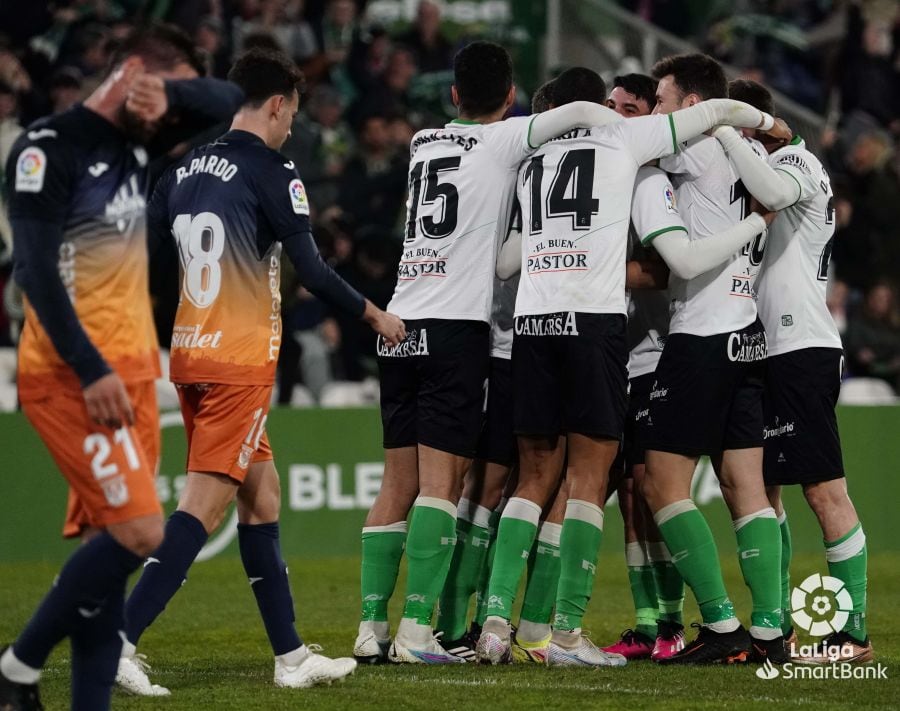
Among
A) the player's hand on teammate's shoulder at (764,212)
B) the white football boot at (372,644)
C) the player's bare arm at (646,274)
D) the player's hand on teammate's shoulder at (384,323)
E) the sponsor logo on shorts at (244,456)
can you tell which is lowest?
the white football boot at (372,644)

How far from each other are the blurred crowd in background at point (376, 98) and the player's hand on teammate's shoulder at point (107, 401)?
22.0 feet

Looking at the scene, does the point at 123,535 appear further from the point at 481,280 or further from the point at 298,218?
the point at 481,280

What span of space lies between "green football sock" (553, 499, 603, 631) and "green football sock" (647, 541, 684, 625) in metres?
0.62

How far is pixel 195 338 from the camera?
5.28 meters

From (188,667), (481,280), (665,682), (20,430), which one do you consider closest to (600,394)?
(481,280)

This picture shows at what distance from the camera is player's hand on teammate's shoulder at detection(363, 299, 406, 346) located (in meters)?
5.36

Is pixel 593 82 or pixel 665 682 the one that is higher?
pixel 593 82

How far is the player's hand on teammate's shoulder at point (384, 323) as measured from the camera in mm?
5359

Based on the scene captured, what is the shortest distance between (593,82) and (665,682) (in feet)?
8.53

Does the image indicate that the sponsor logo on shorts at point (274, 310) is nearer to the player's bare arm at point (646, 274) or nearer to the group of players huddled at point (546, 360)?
the group of players huddled at point (546, 360)

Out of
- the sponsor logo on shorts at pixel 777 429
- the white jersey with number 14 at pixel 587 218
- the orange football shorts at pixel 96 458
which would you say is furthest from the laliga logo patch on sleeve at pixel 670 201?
the orange football shorts at pixel 96 458

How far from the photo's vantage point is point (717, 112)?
5.90m

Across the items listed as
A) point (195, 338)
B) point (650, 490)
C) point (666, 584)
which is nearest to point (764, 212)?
point (650, 490)

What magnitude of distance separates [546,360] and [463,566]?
1.12 metres
